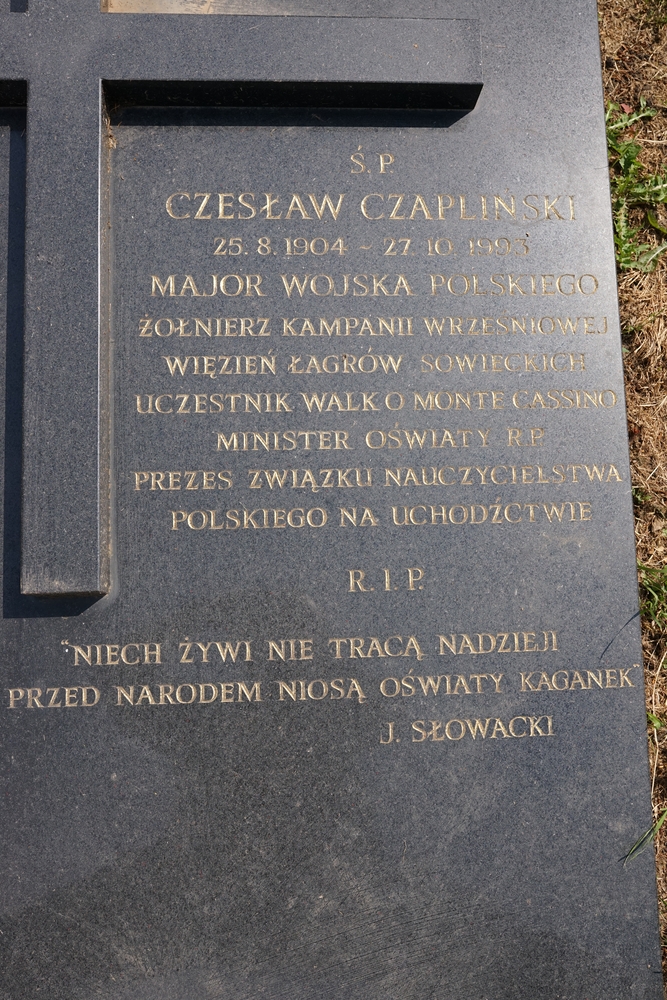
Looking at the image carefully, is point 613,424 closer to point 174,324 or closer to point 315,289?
point 315,289

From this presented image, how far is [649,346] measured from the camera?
4070mm

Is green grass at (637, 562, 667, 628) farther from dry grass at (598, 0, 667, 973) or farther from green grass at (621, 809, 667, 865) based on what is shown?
green grass at (621, 809, 667, 865)

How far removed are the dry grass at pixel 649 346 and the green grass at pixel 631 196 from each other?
0.06 m

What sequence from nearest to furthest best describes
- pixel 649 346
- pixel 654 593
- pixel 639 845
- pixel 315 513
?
pixel 639 845, pixel 315 513, pixel 654 593, pixel 649 346

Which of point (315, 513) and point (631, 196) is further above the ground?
point (631, 196)

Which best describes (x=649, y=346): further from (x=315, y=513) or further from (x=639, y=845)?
(x=639, y=845)

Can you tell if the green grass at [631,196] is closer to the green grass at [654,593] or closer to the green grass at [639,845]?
the green grass at [654,593]

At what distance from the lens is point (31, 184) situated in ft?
10.5

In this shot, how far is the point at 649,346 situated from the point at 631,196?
0.84 meters

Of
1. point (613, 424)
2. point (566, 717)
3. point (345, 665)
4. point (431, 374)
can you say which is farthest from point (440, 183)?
point (566, 717)

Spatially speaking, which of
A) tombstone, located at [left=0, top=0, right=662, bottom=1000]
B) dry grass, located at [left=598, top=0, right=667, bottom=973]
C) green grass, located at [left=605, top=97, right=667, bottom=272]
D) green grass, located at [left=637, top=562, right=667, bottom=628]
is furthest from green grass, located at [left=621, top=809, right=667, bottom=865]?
green grass, located at [left=605, top=97, right=667, bottom=272]

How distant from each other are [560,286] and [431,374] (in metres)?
0.72

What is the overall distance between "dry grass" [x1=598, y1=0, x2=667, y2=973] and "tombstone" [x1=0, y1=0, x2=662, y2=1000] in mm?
691

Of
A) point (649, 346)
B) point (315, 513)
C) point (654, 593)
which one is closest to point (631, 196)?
point (649, 346)
